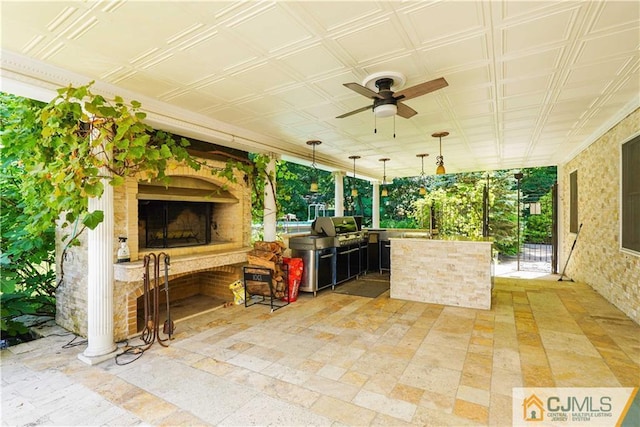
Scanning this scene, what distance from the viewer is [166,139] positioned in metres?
3.73

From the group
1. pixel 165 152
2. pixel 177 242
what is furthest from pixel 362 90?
pixel 177 242

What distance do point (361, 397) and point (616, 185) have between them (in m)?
4.57

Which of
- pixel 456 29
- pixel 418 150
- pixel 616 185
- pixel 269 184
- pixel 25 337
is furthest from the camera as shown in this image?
pixel 418 150

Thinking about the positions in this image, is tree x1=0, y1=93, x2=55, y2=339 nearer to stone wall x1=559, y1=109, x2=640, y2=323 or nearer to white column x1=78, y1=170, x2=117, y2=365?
white column x1=78, y1=170, x2=117, y2=365

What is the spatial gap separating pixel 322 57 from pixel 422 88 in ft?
2.84

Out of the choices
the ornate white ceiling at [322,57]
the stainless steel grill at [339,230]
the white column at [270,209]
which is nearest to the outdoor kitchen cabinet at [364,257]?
the stainless steel grill at [339,230]

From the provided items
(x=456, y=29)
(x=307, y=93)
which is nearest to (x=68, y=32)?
(x=307, y=93)

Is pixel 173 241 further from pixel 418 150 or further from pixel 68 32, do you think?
pixel 418 150

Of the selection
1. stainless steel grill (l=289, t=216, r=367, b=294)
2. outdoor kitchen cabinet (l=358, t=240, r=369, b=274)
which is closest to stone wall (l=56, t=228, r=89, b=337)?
stainless steel grill (l=289, t=216, r=367, b=294)

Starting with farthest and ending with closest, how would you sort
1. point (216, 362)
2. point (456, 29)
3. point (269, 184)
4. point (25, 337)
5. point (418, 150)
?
point (418, 150)
point (269, 184)
point (25, 337)
point (216, 362)
point (456, 29)

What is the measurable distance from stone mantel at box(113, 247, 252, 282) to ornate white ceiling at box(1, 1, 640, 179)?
1.63 m

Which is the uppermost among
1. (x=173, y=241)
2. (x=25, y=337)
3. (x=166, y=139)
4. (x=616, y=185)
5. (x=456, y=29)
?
(x=456, y=29)

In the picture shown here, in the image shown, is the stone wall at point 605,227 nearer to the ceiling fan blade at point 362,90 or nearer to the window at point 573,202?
the window at point 573,202

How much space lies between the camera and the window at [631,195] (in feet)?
11.9
